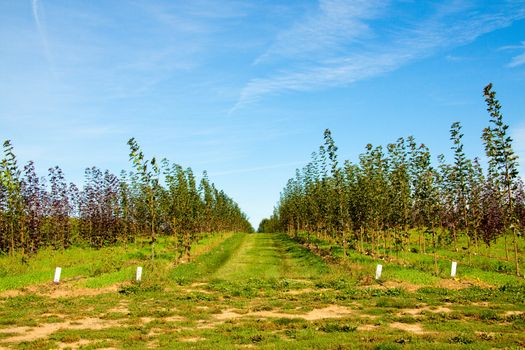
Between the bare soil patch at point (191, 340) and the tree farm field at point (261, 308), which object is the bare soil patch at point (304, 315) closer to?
the tree farm field at point (261, 308)

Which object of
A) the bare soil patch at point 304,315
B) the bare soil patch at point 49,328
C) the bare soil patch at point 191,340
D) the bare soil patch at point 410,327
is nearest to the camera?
the bare soil patch at point 191,340

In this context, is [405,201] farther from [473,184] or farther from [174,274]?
[174,274]

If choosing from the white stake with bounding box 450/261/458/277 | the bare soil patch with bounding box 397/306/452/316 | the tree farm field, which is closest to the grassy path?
the tree farm field

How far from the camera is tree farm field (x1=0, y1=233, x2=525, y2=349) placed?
1319cm

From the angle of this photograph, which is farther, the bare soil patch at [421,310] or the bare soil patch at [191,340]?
the bare soil patch at [421,310]

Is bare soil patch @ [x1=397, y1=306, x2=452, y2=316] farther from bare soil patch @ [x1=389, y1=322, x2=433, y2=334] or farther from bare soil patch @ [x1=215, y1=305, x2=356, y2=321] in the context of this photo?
bare soil patch @ [x1=215, y1=305, x2=356, y2=321]

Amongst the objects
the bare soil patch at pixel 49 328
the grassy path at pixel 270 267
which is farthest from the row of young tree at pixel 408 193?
the bare soil patch at pixel 49 328

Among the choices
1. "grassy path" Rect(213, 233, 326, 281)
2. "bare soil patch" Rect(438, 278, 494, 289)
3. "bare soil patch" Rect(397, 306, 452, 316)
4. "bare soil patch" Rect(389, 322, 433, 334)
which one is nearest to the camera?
"bare soil patch" Rect(389, 322, 433, 334)

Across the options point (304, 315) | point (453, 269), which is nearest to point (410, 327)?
point (304, 315)

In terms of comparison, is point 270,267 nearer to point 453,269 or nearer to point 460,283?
point 453,269

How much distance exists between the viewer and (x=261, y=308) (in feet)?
62.4

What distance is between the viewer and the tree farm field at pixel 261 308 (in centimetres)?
1319

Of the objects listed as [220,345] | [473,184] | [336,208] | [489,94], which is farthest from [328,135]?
[220,345]

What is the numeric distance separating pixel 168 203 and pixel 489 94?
1158 inches
